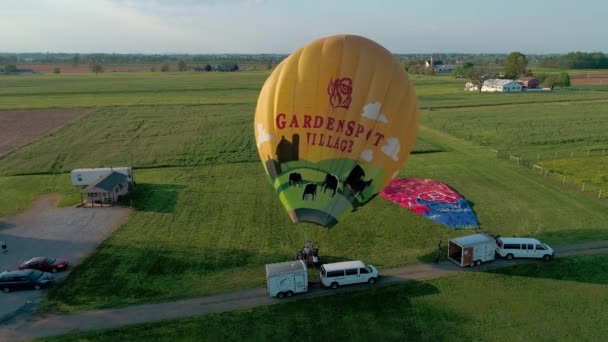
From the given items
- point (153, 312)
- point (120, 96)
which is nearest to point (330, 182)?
point (153, 312)

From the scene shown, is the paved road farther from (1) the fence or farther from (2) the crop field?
(1) the fence

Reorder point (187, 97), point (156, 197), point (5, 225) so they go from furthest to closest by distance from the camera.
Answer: point (187, 97), point (156, 197), point (5, 225)

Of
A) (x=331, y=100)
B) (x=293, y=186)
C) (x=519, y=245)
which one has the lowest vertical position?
(x=519, y=245)

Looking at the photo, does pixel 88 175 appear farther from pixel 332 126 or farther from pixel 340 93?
pixel 340 93

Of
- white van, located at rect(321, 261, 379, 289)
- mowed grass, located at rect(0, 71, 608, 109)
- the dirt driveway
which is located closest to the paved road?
white van, located at rect(321, 261, 379, 289)

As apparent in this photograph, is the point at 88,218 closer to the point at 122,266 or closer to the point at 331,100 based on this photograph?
the point at 122,266

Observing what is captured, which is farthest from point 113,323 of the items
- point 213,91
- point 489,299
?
point 213,91
